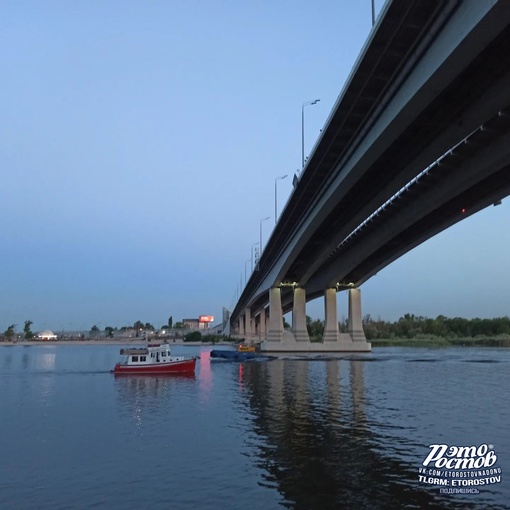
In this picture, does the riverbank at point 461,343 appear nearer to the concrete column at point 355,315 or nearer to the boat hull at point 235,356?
the concrete column at point 355,315

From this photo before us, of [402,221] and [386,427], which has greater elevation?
[402,221]

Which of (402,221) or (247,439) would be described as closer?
(247,439)

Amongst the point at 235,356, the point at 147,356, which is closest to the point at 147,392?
the point at 147,356

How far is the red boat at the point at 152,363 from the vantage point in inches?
2387

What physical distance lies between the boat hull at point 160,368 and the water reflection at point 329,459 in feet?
82.8

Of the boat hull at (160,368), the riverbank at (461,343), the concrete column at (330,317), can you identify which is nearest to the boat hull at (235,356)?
the concrete column at (330,317)

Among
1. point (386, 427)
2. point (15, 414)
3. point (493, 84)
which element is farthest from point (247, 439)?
point (493, 84)

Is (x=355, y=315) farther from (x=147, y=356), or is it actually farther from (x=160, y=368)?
(x=160, y=368)

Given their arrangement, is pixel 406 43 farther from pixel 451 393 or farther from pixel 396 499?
pixel 451 393

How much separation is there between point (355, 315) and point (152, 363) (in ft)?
203

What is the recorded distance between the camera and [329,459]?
794 inches

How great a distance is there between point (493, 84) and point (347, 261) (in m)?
63.5

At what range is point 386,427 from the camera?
1060 inches

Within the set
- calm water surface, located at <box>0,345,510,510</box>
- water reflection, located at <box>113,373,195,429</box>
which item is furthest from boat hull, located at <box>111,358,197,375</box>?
calm water surface, located at <box>0,345,510,510</box>
